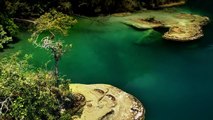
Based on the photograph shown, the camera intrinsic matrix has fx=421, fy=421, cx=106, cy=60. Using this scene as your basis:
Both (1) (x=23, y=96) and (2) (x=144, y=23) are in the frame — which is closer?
(1) (x=23, y=96)

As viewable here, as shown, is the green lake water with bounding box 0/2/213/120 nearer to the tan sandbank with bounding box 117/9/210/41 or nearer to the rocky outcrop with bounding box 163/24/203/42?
the rocky outcrop with bounding box 163/24/203/42

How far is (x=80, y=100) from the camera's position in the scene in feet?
79.9

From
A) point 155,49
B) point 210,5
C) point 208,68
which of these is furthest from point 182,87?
point 210,5

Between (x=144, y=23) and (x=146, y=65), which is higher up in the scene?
(x=144, y=23)

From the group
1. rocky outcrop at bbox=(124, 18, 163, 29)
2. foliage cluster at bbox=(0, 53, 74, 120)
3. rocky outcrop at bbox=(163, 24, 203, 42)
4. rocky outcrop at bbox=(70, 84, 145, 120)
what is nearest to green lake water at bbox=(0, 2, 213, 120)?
rocky outcrop at bbox=(163, 24, 203, 42)

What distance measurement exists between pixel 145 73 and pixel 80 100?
714cm

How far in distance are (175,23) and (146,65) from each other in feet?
33.4

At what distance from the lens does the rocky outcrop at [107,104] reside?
77.5ft

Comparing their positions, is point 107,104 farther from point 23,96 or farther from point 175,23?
point 175,23

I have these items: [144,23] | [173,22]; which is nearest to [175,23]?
[173,22]

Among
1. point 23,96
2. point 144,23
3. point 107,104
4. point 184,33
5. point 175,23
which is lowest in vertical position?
point 107,104

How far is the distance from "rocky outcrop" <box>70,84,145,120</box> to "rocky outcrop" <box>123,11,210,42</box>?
1225cm

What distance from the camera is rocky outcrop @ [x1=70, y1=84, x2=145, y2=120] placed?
23.6 meters

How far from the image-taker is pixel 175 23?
131 ft
